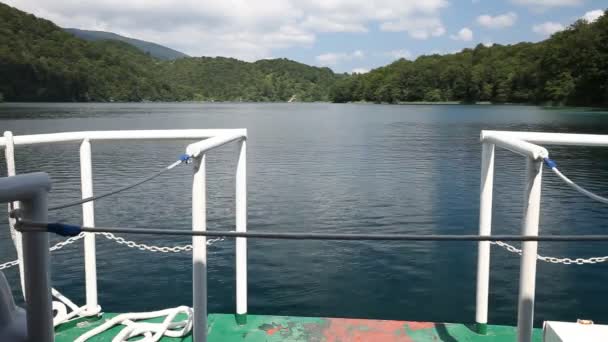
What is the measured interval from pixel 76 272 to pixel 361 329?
757 cm

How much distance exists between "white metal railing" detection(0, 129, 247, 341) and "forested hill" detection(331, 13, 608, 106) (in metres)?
95.1

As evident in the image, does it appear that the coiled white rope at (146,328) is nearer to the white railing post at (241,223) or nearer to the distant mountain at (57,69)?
the white railing post at (241,223)

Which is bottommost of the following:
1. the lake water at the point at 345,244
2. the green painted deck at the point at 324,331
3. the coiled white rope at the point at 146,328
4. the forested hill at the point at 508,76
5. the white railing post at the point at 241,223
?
the lake water at the point at 345,244

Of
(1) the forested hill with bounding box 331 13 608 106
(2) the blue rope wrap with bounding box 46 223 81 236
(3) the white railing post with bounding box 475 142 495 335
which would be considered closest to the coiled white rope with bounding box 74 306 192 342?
(3) the white railing post with bounding box 475 142 495 335

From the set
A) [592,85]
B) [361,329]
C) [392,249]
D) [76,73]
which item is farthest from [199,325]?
[76,73]

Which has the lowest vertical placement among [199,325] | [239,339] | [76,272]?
[76,272]

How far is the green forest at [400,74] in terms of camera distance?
93.2 metres

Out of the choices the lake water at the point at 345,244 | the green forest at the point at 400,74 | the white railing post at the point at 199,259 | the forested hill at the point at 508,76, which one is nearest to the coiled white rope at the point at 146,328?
the white railing post at the point at 199,259

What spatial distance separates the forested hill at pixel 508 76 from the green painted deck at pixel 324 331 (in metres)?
94.6

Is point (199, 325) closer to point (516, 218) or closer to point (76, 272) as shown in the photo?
point (76, 272)

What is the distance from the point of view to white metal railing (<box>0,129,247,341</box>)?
2.77 m

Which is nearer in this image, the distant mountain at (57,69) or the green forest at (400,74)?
the green forest at (400,74)

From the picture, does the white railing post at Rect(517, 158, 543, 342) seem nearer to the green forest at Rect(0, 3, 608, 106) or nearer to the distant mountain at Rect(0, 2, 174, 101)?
the green forest at Rect(0, 3, 608, 106)

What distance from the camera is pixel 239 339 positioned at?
3.52 metres
